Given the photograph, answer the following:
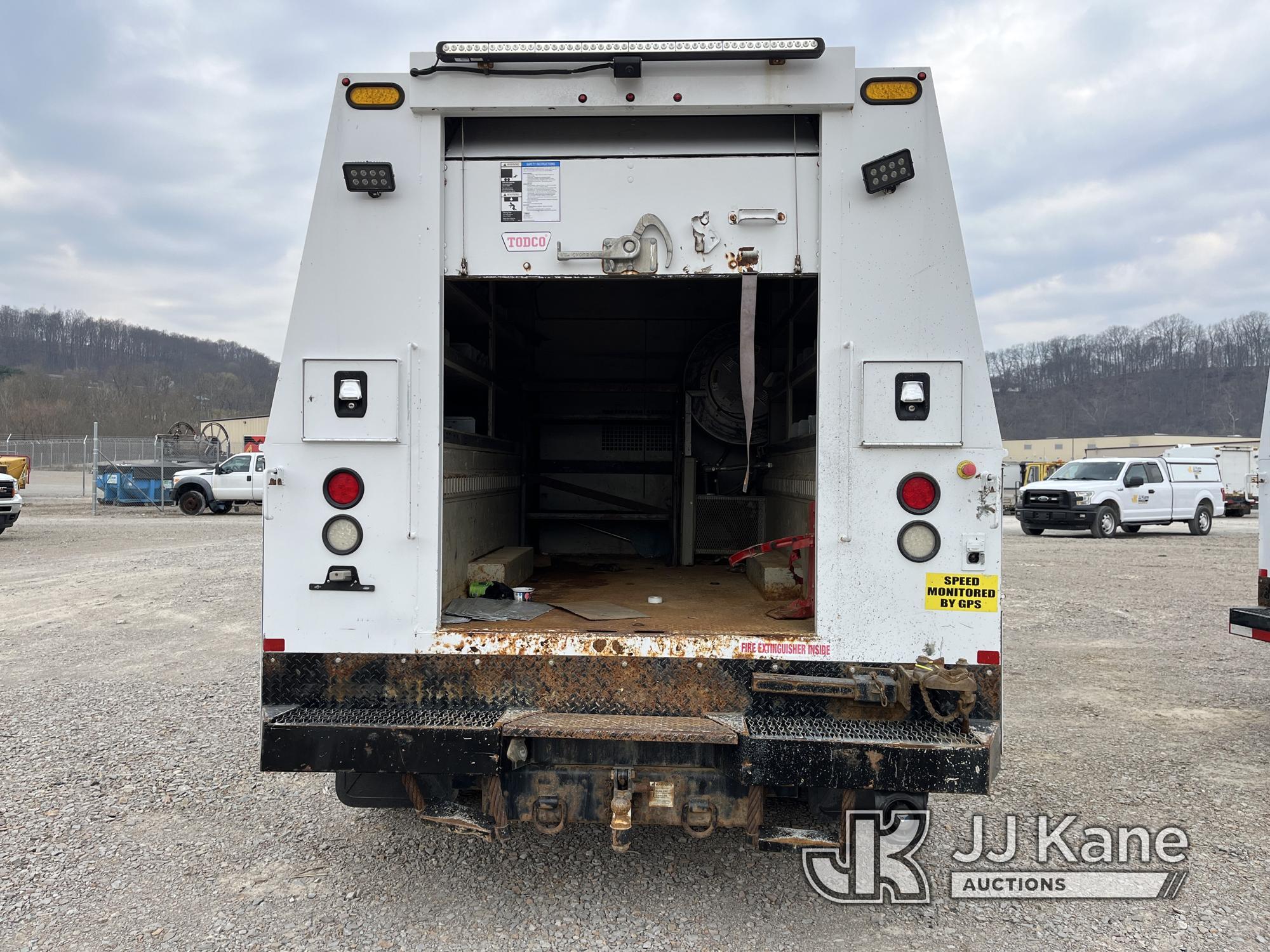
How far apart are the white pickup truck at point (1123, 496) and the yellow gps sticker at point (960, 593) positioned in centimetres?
1716

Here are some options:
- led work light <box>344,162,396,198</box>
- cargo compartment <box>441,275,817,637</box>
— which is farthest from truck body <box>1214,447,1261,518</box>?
led work light <box>344,162,396,198</box>

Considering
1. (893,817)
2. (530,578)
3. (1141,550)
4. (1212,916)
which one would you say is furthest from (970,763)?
(1141,550)

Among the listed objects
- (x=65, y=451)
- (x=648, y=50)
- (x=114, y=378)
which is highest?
(x=114, y=378)

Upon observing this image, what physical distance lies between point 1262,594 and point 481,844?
516cm

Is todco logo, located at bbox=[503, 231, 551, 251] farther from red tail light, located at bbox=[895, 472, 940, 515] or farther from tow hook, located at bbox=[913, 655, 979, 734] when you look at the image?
tow hook, located at bbox=[913, 655, 979, 734]

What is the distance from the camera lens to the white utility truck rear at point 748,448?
2.77m

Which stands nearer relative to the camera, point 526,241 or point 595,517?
point 526,241

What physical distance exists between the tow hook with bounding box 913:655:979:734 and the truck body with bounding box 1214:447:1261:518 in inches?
1123

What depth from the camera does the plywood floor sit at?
327cm

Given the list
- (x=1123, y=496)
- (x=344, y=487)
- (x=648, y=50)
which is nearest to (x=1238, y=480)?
(x=1123, y=496)

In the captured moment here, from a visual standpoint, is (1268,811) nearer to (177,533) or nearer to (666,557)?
(666,557)

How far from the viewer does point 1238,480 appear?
27.4 meters

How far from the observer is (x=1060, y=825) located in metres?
3.84

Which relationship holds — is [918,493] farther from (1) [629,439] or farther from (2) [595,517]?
(1) [629,439]
